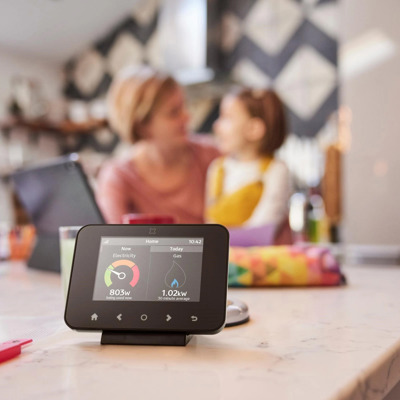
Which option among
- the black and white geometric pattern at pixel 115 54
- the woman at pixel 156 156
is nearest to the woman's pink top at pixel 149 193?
the woman at pixel 156 156

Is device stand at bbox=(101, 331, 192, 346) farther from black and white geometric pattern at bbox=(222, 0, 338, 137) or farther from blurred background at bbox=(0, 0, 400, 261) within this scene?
black and white geometric pattern at bbox=(222, 0, 338, 137)

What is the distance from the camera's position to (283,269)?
0.95 meters

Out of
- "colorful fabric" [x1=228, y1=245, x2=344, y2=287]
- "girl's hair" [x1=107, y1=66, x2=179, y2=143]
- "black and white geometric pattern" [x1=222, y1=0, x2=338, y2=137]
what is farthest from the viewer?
"black and white geometric pattern" [x1=222, y1=0, x2=338, y2=137]

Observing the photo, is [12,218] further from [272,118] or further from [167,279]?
[167,279]

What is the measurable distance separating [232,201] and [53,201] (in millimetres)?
982

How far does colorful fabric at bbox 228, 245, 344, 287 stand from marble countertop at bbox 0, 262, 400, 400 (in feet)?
0.58

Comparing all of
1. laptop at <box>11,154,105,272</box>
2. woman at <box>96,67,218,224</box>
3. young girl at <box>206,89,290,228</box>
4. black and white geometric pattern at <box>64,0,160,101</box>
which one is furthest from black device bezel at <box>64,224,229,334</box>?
black and white geometric pattern at <box>64,0,160,101</box>

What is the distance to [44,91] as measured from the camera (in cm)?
379

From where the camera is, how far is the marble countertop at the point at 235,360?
404 millimetres

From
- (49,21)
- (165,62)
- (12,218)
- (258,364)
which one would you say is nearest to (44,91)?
(49,21)

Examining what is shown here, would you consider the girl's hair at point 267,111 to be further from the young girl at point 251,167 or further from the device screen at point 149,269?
the device screen at point 149,269

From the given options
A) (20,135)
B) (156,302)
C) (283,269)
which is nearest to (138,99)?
(283,269)

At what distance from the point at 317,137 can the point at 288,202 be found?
79 cm

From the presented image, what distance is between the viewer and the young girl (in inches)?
78.1
